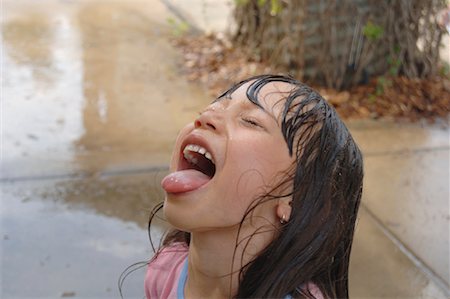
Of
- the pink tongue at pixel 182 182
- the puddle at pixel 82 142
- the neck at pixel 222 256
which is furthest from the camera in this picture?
the puddle at pixel 82 142

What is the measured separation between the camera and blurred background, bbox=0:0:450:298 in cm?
284

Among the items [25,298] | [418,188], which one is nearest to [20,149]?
[25,298]

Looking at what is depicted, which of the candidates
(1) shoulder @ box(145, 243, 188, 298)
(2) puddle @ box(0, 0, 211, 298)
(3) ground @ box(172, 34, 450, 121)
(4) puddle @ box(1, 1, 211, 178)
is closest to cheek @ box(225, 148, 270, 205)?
(1) shoulder @ box(145, 243, 188, 298)

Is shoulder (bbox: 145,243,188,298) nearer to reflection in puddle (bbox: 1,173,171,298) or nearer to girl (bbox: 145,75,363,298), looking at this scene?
girl (bbox: 145,75,363,298)

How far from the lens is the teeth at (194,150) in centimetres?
147

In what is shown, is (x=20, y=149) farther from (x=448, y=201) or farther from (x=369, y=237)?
(x=448, y=201)

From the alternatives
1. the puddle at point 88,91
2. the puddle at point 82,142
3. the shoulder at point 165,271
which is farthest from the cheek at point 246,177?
the puddle at point 88,91

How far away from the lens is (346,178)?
160 cm

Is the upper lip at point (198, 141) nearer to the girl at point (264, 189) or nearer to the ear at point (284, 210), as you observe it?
the girl at point (264, 189)

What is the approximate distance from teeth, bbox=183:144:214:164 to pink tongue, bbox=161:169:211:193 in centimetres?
5

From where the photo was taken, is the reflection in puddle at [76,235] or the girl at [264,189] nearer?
the girl at [264,189]

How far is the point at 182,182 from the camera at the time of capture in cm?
143

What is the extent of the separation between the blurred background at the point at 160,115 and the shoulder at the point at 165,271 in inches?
30.2

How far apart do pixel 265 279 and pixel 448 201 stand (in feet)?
7.13
